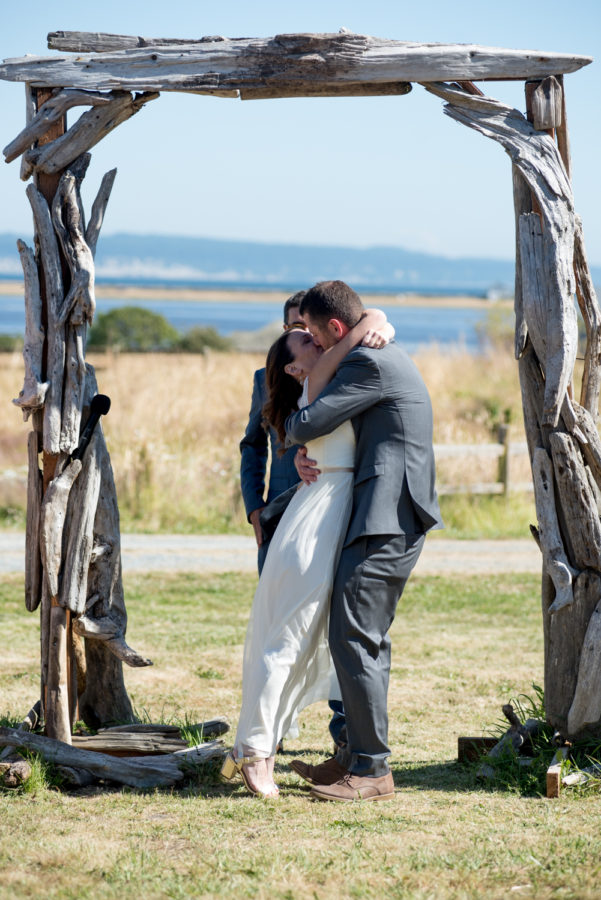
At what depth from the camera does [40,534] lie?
4906 millimetres

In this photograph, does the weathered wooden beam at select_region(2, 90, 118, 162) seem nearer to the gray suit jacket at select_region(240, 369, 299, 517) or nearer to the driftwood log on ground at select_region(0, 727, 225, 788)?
the gray suit jacket at select_region(240, 369, 299, 517)

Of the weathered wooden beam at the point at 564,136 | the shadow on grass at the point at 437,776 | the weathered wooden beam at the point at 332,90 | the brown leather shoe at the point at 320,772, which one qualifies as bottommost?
the shadow on grass at the point at 437,776

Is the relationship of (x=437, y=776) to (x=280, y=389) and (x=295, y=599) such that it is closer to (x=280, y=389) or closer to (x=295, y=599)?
(x=295, y=599)

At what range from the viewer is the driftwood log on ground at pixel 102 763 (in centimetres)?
473

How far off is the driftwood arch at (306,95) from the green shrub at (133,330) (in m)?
30.2

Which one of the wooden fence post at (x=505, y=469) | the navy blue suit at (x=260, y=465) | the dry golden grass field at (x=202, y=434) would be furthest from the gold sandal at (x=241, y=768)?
the wooden fence post at (x=505, y=469)

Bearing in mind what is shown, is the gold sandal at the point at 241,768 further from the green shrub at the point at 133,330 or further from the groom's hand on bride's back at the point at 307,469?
the green shrub at the point at 133,330

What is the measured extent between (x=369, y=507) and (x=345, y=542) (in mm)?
202

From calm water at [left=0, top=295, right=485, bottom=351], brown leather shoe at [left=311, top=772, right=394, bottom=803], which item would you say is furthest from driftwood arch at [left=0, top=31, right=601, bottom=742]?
calm water at [left=0, top=295, right=485, bottom=351]

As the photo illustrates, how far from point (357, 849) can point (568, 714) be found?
4.24 feet

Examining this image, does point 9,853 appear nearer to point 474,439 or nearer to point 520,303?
point 520,303

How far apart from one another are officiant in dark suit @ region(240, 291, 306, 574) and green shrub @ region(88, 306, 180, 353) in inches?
1177

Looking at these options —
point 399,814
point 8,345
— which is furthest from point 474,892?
point 8,345

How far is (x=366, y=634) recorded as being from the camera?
14.5 ft
